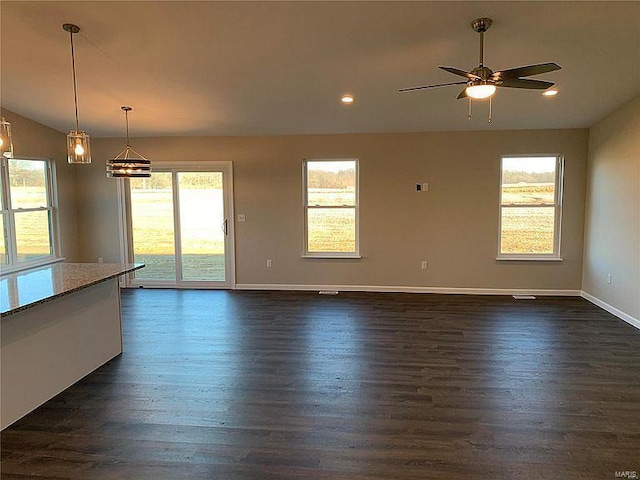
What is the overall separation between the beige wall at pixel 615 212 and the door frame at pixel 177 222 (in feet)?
16.8

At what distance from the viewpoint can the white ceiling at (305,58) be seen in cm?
314

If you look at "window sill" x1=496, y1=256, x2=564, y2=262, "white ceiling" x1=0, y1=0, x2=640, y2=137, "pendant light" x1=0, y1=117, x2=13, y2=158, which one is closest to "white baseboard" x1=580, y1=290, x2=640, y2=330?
"window sill" x1=496, y1=256, x2=564, y2=262

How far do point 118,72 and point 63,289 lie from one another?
2342 millimetres

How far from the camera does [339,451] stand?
2459mm

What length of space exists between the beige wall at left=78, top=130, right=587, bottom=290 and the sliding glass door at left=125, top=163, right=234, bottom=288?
223mm

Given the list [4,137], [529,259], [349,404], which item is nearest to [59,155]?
[4,137]

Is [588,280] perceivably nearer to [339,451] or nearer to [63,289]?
[339,451]

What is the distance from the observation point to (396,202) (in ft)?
21.0

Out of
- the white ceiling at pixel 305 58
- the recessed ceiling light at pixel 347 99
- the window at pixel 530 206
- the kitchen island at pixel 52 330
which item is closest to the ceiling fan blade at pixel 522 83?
the white ceiling at pixel 305 58

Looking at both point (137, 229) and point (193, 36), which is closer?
point (193, 36)

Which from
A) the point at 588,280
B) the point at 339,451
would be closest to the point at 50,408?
the point at 339,451

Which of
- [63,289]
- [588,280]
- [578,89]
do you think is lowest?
[588,280]

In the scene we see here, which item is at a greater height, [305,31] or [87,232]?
[305,31]

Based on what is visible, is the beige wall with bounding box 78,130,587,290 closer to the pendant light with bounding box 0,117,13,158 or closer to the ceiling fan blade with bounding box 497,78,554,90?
the ceiling fan blade with bounding box 497,78,554,90
